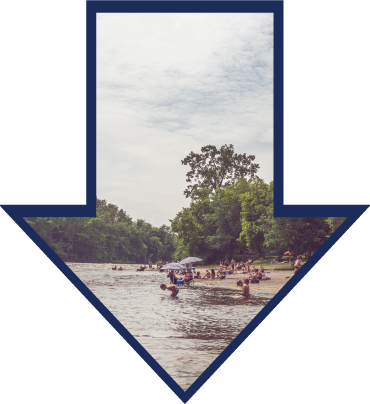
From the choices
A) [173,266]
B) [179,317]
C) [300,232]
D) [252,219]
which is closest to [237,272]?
[173,266]

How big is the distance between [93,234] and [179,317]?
21.3 ft

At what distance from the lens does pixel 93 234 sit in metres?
9.63

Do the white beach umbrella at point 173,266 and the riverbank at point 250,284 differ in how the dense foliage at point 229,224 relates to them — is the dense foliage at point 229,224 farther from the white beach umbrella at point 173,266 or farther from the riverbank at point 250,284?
the riverbank at point 250,284

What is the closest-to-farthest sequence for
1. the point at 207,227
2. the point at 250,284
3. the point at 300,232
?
the point at 300,232
the point at 207,227
the point at 250,284

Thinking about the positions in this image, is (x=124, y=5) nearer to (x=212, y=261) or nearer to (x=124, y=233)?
(x=124, y=233)

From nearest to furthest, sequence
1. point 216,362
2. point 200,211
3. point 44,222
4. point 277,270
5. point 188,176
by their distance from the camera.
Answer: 1. point 216,362
2. point 44,222
3. point 188,176
4. point 200,211
5. point 277,270

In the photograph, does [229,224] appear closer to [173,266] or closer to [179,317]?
[173,266]

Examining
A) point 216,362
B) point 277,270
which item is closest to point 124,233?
point 216,362

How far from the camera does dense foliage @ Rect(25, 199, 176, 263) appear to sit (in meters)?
7.79

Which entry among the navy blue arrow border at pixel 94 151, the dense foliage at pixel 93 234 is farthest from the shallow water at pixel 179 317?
the navy blue arrow border at pixel 94 151

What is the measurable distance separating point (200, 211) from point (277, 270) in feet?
18.3

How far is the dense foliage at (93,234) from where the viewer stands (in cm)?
779

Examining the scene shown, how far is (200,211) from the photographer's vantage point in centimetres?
1811

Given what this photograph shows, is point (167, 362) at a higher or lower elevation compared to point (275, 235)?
lower
